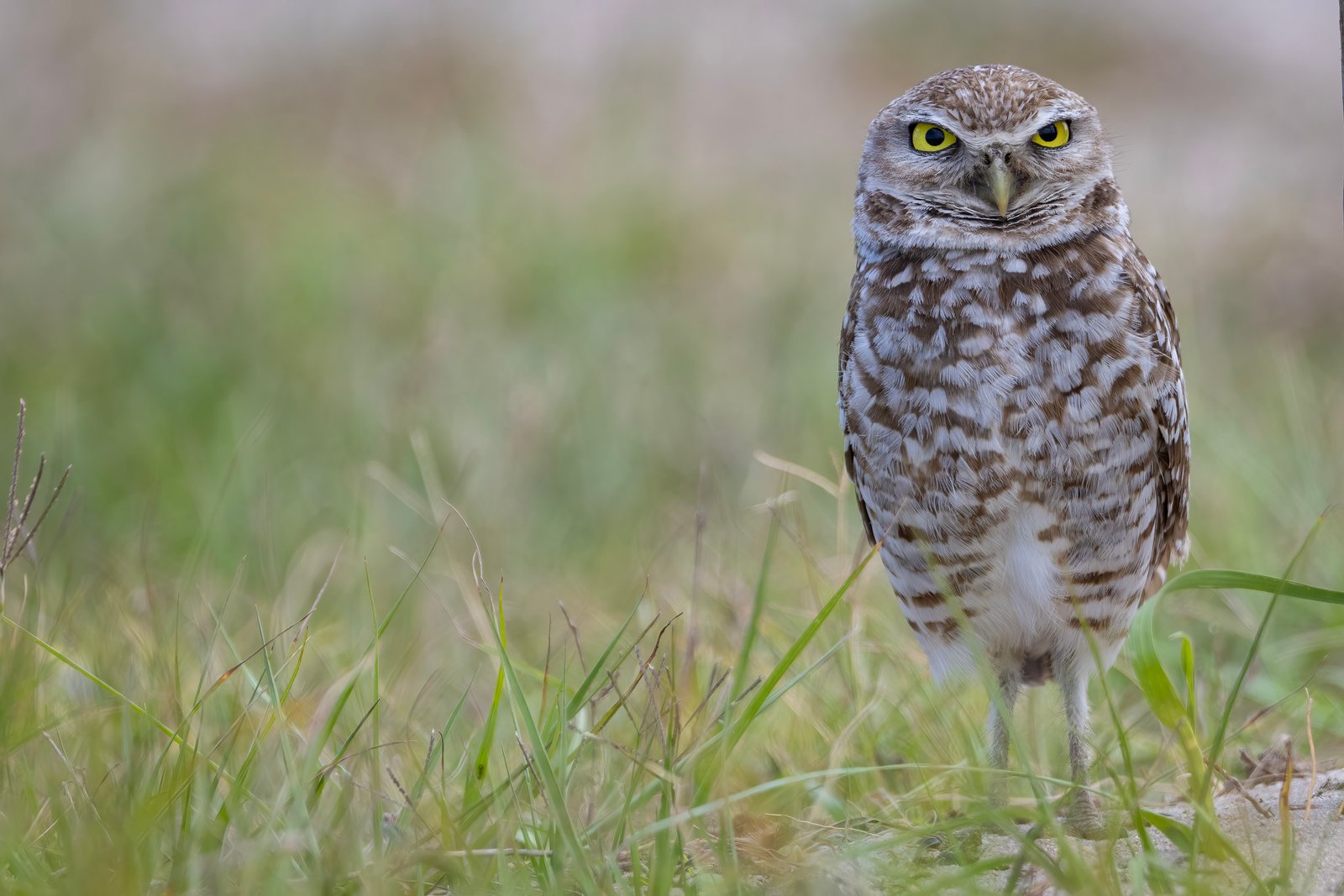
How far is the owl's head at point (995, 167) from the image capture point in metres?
2.96

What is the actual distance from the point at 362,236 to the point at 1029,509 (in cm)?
526

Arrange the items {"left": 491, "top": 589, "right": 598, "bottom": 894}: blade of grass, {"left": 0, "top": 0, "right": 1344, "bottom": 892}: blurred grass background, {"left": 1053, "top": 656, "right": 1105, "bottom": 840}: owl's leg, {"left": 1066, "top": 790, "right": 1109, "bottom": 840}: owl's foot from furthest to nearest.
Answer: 1. {"left": 0, "top": 0, "right": 1344, "bottom": 892}: blurred grass background
2. {"left": 1053, "top": 656, "right": 1105, "bottom": 840}: owl's leg
3. {"left": 1066, "top": 790, "right": 1109, "bottom": 840}: owl's foot
4. {"left": 491, "top": 589, "right": 598, "bottom": 894}: blade of grass

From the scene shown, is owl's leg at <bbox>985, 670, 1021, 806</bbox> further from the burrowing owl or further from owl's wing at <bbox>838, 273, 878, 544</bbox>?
owl's wing at <bbox>838, 273, 878, 544</bbox>

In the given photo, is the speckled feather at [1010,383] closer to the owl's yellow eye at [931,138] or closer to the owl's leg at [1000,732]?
the owl's yellow eye at [931,138]

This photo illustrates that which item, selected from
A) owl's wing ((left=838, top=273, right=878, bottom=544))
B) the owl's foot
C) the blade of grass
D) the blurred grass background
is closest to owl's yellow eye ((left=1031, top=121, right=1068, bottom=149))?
owl's wing ((left=838, top=273, right=878, bottom=544))

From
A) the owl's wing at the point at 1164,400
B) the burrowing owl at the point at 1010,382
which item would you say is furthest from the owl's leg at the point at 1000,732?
the owl's wing at the point at 1164,400

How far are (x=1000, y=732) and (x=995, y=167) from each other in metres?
1.30

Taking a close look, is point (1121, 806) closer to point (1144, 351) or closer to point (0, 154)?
point (1144, 351)

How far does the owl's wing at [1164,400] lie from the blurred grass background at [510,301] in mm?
429

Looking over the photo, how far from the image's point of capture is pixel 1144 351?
2.84 meters

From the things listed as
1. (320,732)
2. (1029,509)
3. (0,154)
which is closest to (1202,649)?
(1029,509)

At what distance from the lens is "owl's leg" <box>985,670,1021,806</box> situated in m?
2.63

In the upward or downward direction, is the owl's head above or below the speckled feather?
above

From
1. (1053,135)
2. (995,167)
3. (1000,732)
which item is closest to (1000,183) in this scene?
(995,167)
